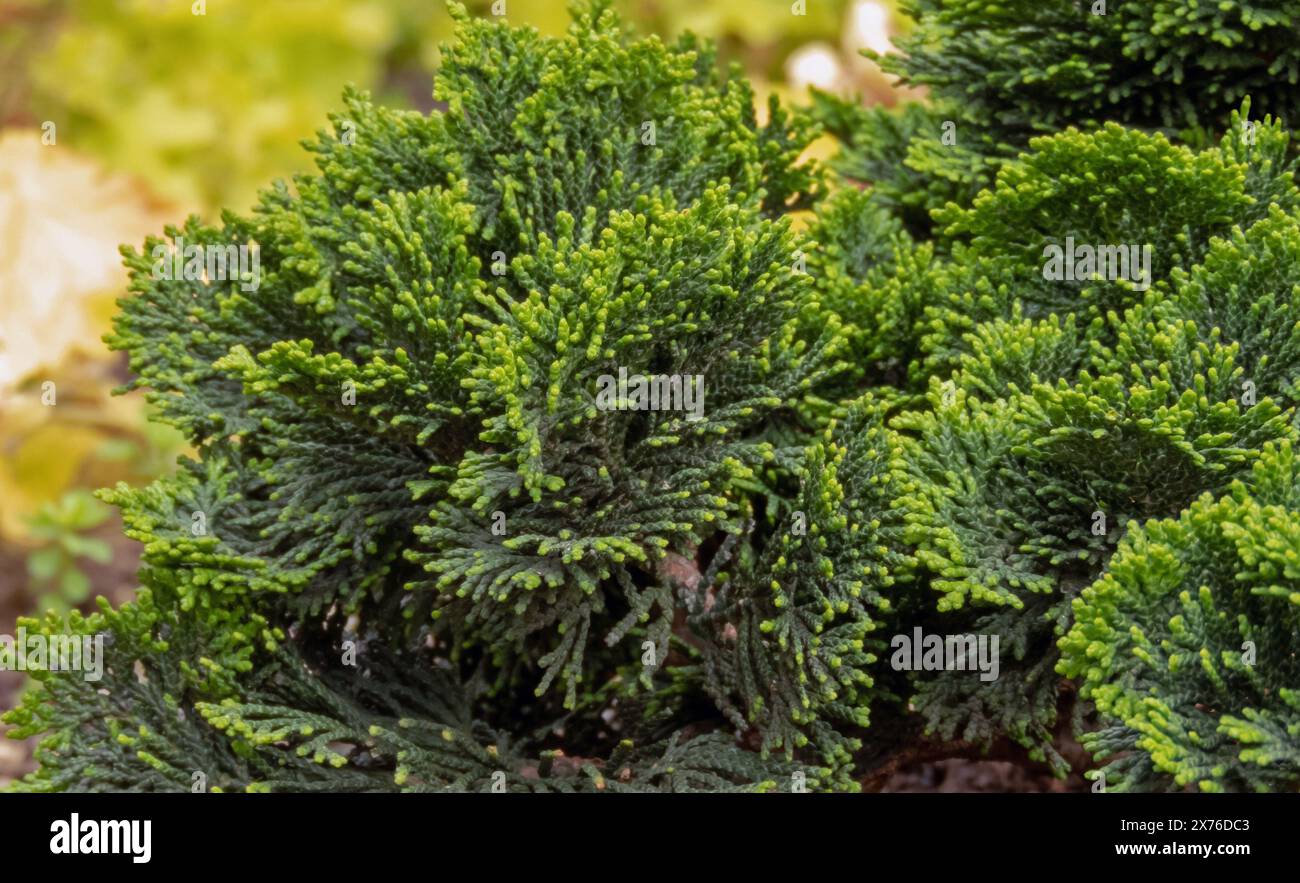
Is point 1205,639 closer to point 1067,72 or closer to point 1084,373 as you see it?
point 1084,373

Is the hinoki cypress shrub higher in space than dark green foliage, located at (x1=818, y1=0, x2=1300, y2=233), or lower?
lower

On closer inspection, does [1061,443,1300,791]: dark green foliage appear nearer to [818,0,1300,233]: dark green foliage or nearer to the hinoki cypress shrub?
the hinoki cypress shrub

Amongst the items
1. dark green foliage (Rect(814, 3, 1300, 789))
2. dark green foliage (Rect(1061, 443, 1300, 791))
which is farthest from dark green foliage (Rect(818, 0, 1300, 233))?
dark green foliage (Rect(1061, 443, 1300, 791))

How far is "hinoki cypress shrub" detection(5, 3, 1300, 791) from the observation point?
6.83 feet

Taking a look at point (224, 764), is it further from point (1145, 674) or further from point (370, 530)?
point (1145, 674)

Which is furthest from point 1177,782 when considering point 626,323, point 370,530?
point 370,530

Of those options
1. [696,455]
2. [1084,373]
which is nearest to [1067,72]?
[1084,373]

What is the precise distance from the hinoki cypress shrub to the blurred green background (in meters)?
1.97

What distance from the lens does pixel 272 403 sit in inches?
99.3

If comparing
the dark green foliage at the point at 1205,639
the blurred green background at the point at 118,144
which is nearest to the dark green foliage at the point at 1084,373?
the dark green foliage at the point at 1205,639

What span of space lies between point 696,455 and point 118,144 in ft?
15.7

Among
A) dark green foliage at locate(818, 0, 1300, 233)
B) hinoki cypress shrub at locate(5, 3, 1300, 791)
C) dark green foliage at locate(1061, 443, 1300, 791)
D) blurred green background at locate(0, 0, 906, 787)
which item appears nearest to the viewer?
dark green foliage at locate(1061, 443, 1300, 791)

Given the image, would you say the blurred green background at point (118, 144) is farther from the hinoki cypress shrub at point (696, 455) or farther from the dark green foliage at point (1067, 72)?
the hinoki cypress shrub at point (696, 455)
